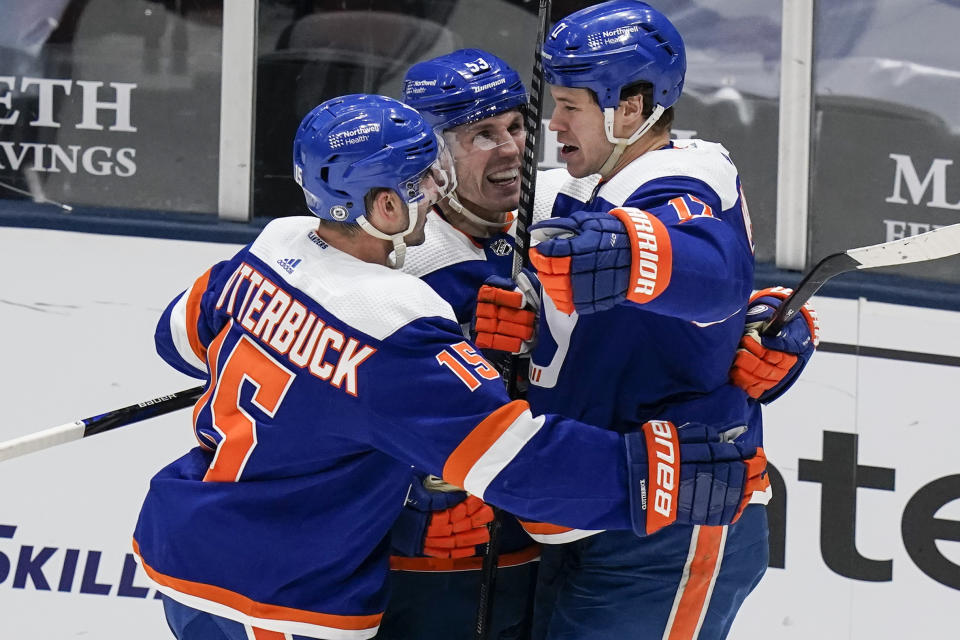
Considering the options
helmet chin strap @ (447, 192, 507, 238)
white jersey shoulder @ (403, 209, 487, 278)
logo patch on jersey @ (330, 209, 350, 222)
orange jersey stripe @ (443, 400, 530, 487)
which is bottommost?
orange jersey stripe @ (443, 400, 530, 487)

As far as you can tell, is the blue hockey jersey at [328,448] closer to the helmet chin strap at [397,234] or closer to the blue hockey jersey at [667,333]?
the helmet chin strap at [397,234]

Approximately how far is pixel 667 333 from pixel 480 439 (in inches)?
16.5

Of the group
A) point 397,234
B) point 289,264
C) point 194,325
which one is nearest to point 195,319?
point 194,325

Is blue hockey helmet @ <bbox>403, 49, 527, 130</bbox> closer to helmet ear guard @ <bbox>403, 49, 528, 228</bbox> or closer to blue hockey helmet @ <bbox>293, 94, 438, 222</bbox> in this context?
helmet ear guard @ <bbox>403, 49, 528, 228</bbox>

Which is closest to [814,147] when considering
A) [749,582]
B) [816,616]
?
[816,616]

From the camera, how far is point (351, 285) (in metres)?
1.93

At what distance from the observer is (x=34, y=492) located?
10.5 ft

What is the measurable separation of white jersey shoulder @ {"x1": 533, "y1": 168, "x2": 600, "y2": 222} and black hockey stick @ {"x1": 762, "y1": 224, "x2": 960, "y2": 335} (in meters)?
0.41

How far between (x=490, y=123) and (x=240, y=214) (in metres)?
1.23

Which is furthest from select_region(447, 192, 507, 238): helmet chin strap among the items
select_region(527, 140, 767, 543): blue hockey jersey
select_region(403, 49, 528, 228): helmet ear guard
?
select_region(527, 140, 767, 543): blue hockey jersey

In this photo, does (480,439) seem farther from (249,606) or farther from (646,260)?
(249,606)

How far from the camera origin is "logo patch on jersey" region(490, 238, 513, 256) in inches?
94.1

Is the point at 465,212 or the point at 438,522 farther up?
the point at 465,212

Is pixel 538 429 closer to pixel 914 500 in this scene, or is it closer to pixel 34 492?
pixel 914 500
